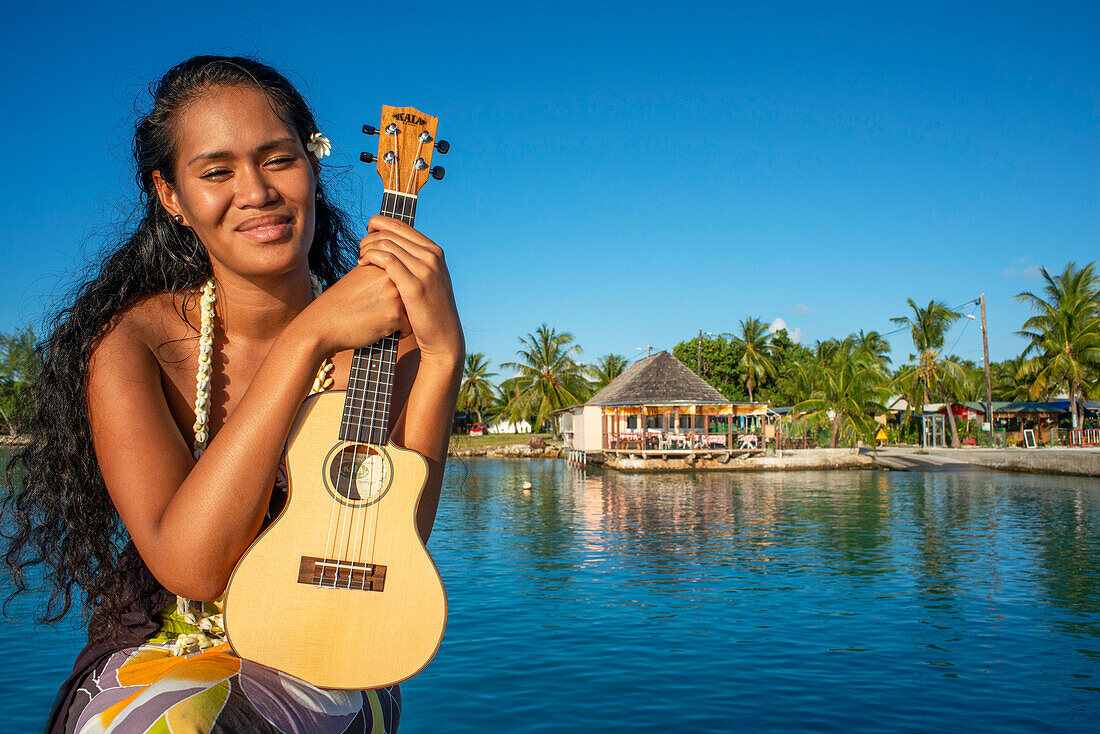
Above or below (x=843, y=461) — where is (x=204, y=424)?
above

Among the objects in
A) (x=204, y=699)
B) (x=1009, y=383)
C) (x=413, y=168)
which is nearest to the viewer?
(x=204, y=699)

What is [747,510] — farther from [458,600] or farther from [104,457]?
[104,457]

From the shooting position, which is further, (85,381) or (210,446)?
(85,381)

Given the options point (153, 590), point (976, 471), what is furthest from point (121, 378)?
point (976, 471)

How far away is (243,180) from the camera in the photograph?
146 cm

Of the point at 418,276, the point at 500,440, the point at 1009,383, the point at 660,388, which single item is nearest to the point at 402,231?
the point at 418,276

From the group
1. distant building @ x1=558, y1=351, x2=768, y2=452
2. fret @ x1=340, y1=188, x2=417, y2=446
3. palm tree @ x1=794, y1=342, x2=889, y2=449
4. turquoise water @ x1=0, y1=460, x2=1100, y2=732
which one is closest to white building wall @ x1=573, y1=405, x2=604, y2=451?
distant building @ x1=558, y1=351, x2=768, y2=452

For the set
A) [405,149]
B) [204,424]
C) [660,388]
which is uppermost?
[660,388]

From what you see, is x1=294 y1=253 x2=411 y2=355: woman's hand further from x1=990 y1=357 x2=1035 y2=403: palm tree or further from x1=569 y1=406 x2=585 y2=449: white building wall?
x1=990 y1=357 x2=1035 y2=403: palm tree

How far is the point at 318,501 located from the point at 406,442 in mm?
226

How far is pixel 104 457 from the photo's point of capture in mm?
1363

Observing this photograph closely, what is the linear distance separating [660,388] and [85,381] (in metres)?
35.9

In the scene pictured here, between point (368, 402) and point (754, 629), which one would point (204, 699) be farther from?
point (754, 629)

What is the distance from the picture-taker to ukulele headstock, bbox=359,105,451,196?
5.33 ft
